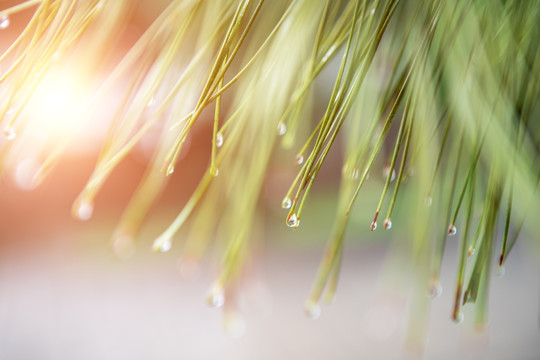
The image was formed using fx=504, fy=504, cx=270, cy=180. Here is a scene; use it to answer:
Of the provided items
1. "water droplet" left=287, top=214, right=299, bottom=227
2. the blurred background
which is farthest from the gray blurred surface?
"water droplet" left=287, top=214, right=299, bottom=227

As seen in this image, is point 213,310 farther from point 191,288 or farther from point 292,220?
point 292,220

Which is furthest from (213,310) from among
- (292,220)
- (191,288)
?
Result: (292,220)

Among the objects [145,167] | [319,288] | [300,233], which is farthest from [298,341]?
[319,288]

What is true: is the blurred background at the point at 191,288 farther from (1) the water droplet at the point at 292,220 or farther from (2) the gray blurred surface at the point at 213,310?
(1) the water droplet at the point at 292,220

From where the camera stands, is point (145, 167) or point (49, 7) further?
point (145, 167)

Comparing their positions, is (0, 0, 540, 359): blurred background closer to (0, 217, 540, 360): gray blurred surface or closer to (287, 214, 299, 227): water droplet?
(0, 217, 540, 360): gray blurred surface

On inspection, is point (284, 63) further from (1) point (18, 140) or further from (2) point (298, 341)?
(2) point (298, 341)

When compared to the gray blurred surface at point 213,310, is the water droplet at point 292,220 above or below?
above

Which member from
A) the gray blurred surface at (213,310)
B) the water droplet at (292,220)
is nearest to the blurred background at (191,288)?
the gray blurred surface at (213,310)
